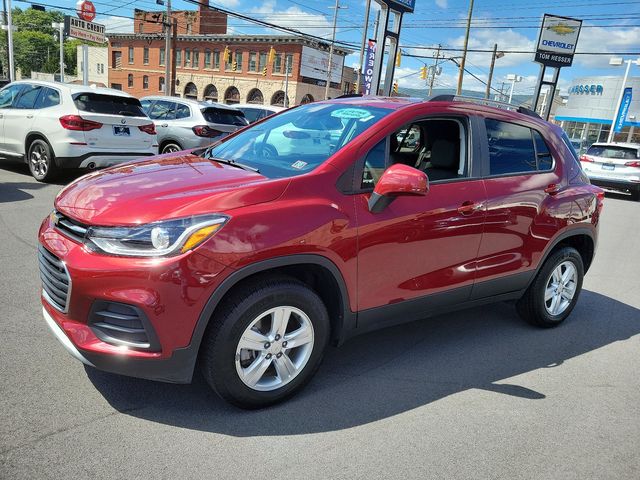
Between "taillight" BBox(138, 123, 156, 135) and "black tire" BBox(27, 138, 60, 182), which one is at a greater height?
"taillight" BBox(138, 123, 156, 135)

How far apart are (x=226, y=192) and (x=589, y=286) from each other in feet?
16.8

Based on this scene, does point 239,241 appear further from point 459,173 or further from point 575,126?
point 575,126

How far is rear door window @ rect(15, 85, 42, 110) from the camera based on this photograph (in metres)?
8.50

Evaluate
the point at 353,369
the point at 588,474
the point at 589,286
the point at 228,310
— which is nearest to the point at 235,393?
the point at 228,310

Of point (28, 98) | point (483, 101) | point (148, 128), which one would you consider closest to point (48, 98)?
point (28, 98)

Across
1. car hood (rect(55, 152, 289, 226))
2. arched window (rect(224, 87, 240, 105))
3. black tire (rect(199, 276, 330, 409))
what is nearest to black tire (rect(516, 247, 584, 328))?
black tire (rect(199, 276, 330, 409))

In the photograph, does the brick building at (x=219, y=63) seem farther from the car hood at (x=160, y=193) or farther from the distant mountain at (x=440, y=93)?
the car hood at (x=160, y=193)

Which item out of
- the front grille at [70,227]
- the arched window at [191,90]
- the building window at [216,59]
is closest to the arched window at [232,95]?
the building window at [216,59]

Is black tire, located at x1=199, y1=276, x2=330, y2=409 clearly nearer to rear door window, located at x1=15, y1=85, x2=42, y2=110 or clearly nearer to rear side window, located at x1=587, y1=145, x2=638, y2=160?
rear door window, located at x1=15, y1=85, x2=42, y2=110

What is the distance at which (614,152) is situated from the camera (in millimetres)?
15242

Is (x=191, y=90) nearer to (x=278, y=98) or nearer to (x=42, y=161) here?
(x=278, y=98)

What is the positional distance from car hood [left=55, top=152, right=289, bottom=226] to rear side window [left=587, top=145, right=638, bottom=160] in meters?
15.5

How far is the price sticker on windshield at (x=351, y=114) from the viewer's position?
11.0ft

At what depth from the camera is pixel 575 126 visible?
50.6 meters
